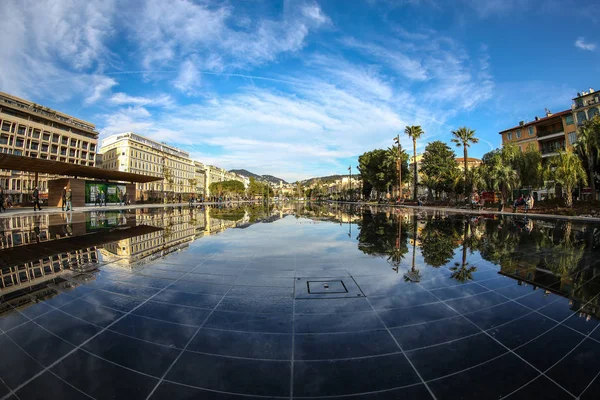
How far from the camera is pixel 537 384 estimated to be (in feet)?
7.57

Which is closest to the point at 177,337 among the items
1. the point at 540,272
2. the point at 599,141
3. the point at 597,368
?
the point at 597,368

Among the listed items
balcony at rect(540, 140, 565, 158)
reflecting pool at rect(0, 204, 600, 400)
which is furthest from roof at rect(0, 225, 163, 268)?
balcony at rect(540, 140, 565, 158)

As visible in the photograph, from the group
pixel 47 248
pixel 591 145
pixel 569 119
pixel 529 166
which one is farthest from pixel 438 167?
pixel 47 248

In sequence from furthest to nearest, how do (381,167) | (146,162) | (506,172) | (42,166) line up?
1. (146,162)
2. (381,167)
3. (506,172)
4. (42,166)

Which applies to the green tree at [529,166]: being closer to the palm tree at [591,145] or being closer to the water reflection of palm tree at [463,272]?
the palm tree at [591,145]

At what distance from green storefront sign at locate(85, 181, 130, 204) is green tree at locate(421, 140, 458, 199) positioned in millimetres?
51173

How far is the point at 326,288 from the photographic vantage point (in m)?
4.77

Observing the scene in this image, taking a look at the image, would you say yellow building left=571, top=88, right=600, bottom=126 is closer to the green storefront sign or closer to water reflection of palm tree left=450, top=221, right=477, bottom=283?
water reflection of palm tree left=450, top=221, right=477, bottom=283

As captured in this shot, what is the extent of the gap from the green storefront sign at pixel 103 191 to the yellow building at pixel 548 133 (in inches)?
2295

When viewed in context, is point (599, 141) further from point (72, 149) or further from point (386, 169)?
point (72, 149)

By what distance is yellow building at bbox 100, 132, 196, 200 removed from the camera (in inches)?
3233

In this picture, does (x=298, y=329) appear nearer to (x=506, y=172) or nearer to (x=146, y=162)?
(x=506, y=172)

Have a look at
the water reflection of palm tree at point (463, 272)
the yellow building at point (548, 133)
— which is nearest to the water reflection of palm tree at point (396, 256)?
the water reflection of palm tree at point (463, 272)

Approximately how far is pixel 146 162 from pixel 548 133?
101835mm
